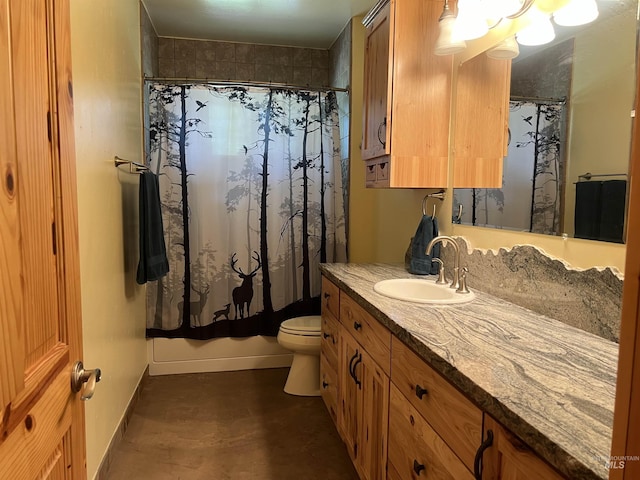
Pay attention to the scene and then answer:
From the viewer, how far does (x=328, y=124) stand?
310 centimetres

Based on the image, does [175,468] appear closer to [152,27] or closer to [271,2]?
[271,2]

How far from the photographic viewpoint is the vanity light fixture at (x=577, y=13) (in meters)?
1.31

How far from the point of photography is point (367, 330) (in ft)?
5.49

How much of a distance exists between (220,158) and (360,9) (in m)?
1.37

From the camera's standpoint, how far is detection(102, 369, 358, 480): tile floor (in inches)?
79.3

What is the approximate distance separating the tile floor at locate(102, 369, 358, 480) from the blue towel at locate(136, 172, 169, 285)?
32.2 inches

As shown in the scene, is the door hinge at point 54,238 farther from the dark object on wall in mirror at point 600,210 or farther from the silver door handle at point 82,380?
the dark object on wall in mirror at point 600,210

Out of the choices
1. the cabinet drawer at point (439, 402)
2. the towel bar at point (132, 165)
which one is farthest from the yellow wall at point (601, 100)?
the towel bar at point (132, 165)

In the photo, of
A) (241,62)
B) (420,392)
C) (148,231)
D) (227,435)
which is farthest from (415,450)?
(241,62)

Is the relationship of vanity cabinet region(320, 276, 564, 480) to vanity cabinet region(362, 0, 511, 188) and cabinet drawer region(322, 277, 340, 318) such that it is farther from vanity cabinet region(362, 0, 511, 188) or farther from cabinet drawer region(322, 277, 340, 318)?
vanity cabinet region(362, 0, 511, 188)

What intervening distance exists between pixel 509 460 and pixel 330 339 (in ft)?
4.97

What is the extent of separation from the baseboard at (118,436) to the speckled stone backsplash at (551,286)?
179 cm

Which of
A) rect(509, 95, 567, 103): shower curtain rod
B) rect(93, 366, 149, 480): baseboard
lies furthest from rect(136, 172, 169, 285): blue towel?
rect(509, 95, 567, 103): shower curtain rod

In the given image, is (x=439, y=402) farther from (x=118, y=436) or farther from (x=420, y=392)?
(x=118, y=436)
